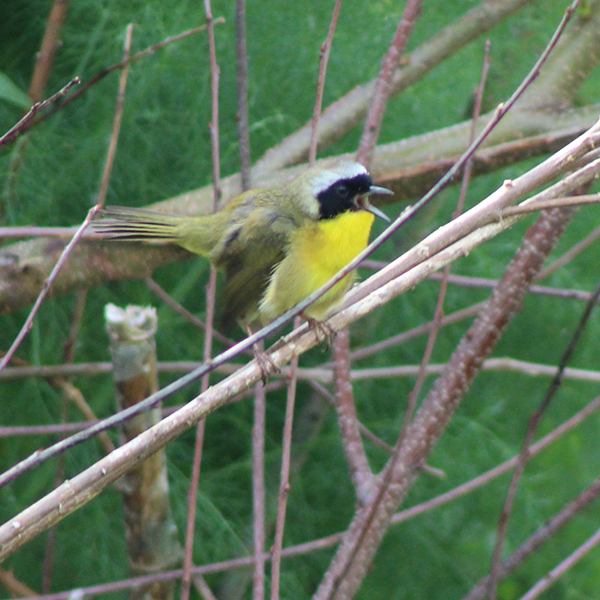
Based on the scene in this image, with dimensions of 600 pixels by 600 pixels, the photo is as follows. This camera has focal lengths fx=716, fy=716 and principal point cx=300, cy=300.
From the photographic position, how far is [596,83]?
2.56m

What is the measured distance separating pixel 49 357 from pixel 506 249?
1.52 metres

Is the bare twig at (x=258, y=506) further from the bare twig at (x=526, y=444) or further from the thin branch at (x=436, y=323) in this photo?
the bare twig at (x=526, y=444)

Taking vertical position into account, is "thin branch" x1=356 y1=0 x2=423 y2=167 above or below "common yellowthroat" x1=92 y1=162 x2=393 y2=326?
above

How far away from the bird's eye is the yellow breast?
0.04 meters

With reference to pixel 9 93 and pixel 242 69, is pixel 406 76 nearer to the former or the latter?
pixel 242 69

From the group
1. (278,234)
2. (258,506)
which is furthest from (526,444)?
(278,234)

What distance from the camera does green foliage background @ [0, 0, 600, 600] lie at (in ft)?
6.84

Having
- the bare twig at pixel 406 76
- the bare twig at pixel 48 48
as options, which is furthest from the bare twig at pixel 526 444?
the bare twig at pixel 48 48

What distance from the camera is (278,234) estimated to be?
1643mm

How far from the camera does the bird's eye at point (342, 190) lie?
159 centimetres

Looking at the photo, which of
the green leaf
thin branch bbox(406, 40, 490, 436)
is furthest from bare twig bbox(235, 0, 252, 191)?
the green leaf

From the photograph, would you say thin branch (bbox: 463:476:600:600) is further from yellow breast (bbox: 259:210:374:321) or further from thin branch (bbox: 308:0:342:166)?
thin branch (bbox: 308:0:342:166)

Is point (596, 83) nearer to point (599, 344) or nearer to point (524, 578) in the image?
point (599, 344)

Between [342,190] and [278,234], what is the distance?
18 centimetres
